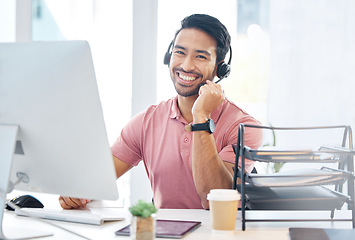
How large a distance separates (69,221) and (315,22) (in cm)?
223

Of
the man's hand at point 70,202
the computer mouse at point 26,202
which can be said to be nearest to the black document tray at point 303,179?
the man's hand at point 70,202

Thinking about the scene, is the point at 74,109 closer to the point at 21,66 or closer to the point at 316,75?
the point at 21,66

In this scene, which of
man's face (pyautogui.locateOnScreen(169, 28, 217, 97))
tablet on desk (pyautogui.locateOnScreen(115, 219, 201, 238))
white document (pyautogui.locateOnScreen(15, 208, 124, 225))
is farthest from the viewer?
man's face (pyautogui.locateOnScreen(169, 28, 217, 97))

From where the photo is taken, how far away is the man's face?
211 centimetres

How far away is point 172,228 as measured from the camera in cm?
130

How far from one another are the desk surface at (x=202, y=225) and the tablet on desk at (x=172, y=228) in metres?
0.02

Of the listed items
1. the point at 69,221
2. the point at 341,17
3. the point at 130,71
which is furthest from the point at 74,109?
the point at 341,17

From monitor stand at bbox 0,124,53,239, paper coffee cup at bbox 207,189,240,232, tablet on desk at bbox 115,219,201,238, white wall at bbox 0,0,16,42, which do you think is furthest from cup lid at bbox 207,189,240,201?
white wall at bbox 0,0,16,42

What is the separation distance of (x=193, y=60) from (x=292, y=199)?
0.95m

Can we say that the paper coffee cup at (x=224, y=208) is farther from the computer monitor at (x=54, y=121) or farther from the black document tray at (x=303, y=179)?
the computer monitor at (x=54, y=121)

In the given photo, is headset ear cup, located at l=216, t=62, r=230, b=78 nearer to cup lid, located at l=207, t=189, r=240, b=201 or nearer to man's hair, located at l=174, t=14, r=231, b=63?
man's hair, located at l=174, t=14, r=231, b=63

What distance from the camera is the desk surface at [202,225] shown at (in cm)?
126

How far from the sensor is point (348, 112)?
3002 mm

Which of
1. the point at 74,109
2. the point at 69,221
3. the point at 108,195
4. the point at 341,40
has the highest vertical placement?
the point at 341,40
